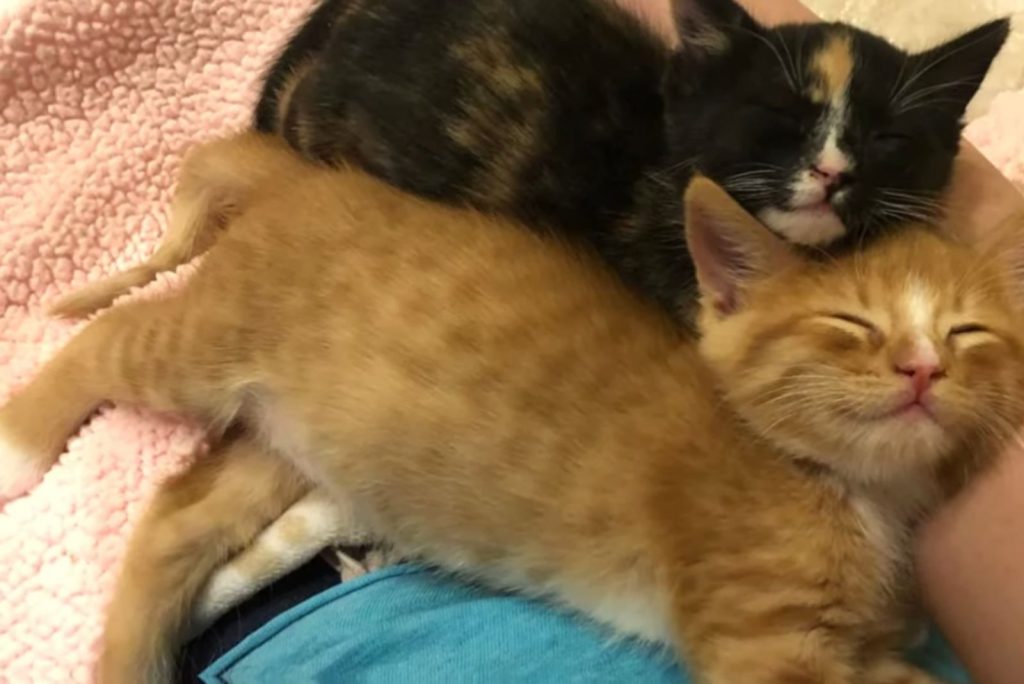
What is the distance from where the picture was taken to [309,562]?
1.29 m

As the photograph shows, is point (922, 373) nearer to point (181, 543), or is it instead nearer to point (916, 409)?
point (916, 409)

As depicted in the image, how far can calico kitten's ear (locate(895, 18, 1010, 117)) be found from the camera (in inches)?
46.6

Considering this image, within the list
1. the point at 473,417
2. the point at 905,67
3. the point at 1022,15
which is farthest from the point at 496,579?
the point at 1022,15

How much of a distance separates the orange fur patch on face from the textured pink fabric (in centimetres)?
76

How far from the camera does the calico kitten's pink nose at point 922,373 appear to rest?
95 cm

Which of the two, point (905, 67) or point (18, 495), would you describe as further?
point (18, 495)

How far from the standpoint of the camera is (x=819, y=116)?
1139 mm

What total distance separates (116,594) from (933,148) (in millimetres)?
937

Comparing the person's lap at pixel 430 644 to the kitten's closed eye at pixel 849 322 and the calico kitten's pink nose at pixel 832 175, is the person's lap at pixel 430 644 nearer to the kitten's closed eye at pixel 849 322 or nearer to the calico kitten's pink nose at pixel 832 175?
the kitten's closed eye at pixel 849 322

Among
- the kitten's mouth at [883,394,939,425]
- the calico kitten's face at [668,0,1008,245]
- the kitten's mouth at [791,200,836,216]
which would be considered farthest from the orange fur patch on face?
the kitten's mouth at [883,394,939,425]

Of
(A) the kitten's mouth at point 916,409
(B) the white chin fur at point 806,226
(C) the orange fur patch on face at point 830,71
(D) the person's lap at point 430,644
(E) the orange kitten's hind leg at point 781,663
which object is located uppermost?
(C) the orange fur patch on face at point 830,71

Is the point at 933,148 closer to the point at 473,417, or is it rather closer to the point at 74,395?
the point at 473,417

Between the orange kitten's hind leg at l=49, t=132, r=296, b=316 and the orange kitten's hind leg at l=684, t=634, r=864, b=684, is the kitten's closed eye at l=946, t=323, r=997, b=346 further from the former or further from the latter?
the orange kitten's hind leg at l=49, t=132, r=296, b=316

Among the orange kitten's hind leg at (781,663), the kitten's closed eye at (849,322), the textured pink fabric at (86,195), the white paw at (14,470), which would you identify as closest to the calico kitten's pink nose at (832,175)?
the kitten's closed eye at (849,322)
